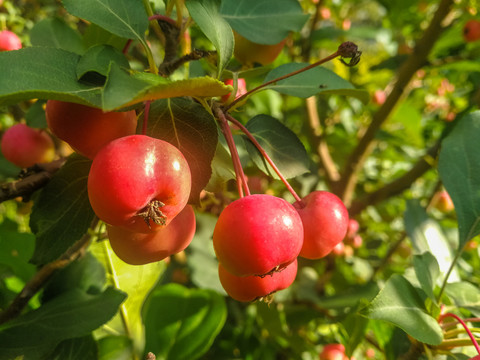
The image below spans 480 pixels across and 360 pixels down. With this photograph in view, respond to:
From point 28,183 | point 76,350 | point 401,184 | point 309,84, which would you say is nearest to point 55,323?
point 76,350

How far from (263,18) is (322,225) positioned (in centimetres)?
44

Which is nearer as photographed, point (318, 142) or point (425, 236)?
point (425, 236)

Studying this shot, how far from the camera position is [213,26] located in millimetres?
572

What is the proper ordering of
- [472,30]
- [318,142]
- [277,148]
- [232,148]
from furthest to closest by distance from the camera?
[318,142], [472,30], [277,148], [232,148]

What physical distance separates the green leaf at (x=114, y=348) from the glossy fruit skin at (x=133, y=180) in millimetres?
455

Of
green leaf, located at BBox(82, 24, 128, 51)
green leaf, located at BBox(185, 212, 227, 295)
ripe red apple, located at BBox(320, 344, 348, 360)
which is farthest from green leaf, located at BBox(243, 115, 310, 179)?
ripe red apple, located at BBox(320, 344, 348, 360)

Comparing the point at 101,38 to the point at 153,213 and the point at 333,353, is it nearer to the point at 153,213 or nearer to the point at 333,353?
the point at 153,213

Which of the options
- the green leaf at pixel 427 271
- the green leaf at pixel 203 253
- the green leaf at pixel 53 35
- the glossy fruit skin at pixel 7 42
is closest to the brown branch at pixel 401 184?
the green leaf at pixel 203 253

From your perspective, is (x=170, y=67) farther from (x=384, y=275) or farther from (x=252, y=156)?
(x=384, y=275)

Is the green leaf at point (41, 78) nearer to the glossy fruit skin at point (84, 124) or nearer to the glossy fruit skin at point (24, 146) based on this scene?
the glossy fruit skin at point (84, 124)

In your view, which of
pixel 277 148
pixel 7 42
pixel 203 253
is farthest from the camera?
pixel 203 253

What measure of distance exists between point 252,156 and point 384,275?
108 centimetres

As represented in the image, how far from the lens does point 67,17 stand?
2166 millimetres

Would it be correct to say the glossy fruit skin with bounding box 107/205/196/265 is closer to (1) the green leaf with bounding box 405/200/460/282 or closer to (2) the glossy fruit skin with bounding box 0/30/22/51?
(1) the green leaf with bounding box 405/200/460/282
